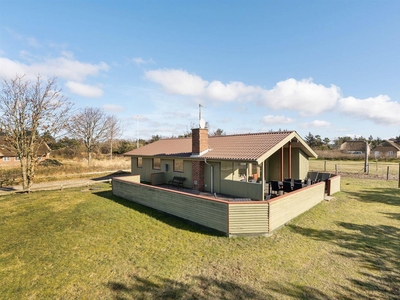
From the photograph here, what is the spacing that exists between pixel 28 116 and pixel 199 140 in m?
14.5

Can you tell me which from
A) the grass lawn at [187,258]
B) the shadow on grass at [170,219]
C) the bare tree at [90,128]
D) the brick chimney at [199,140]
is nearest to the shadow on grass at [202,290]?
the grass lawn at [187,258]

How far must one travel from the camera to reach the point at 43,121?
17.3m

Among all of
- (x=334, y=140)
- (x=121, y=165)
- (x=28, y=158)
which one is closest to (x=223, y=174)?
(x=28, y=158)

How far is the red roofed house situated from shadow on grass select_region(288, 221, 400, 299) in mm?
1787

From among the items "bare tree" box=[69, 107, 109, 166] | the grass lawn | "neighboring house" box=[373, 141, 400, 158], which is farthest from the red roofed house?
"neighboring house" box=[373, 141, 400, 158]

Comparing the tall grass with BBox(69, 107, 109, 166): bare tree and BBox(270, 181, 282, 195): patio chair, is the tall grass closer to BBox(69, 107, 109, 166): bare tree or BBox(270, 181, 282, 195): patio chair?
BBox(69, 107, 109, 166): bare tree

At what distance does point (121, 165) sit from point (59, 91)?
534 inches

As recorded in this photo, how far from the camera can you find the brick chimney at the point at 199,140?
13414 mm

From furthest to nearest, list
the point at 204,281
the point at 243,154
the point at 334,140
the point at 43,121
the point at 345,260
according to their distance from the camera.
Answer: the point at 334,140 → the point at 43,121 → the point at 243,154 → the point at 345,260 → the point at 204,281

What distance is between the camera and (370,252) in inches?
260

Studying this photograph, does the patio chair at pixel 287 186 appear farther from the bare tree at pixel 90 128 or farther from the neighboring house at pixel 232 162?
the bare tree at pixel 90 128

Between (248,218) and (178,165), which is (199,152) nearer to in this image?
(178,165)

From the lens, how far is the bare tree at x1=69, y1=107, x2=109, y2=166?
37594mm

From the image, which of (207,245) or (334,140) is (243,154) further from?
(334,140)
